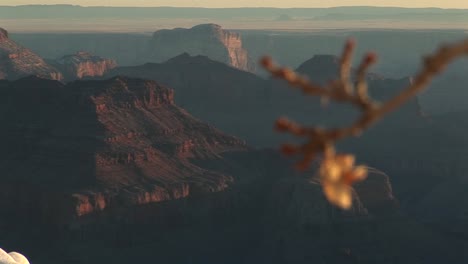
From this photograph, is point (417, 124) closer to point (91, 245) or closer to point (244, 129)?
point (244, 129)

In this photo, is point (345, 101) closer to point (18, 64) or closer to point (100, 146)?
point (100, 146)

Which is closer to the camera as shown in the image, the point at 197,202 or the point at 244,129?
the point at 197,202

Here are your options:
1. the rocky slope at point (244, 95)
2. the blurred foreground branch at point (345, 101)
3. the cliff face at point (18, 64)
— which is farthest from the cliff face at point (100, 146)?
the blurred foreground branch at point (345, 101)

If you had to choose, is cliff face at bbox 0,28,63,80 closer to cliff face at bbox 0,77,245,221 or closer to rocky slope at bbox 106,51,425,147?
rocky slope at bbox 106,51,425,147

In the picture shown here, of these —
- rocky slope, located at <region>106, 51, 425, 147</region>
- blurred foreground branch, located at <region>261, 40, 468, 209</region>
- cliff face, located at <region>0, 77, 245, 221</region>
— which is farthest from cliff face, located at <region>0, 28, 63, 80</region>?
blurred foreground branch, located at <region>261, 40, 468, 209</region>

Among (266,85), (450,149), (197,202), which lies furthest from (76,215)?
(266,85)

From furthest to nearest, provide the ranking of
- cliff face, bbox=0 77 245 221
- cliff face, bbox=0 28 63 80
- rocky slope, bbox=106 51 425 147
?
cliff face, bbox=0 28 63 80 < rocky slope, bbox=106 51 425 147 < cliff face, bbox=0 77 245 221
